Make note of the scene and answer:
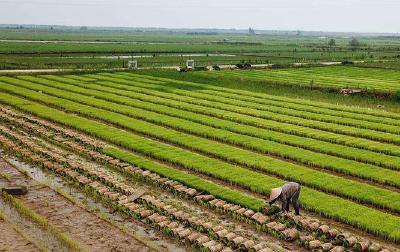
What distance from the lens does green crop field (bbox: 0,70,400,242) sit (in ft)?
63.8

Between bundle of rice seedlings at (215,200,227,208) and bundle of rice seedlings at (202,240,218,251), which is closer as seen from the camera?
bundle of rice seedlings at (202,240,218,251)

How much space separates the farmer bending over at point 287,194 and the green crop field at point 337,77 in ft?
114

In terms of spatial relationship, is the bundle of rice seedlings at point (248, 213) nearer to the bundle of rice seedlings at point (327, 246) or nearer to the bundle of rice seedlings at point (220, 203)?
the bundle of rice seedlings at point (220, 203)

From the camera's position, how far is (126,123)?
1275 inches

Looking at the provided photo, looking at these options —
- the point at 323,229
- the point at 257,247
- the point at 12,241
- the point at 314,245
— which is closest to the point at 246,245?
the point at 257,247

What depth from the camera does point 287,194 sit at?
1691 cm

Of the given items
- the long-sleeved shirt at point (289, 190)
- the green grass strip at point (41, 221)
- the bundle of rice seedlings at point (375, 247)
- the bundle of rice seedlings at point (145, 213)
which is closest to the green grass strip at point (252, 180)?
the bundle of rice seedlings at point (375, 247)

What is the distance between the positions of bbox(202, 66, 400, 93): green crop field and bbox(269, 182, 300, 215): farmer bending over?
3483 centimetres

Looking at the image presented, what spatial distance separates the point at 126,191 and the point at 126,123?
13.2 m

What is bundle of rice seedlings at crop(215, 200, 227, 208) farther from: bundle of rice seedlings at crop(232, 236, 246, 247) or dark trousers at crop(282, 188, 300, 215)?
bundle of rice seedlings at crop(232, 236, 246, 247)

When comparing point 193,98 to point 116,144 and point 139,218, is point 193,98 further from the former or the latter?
point 139,218

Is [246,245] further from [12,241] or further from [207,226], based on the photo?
[12,241]

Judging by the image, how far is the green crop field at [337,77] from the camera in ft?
175

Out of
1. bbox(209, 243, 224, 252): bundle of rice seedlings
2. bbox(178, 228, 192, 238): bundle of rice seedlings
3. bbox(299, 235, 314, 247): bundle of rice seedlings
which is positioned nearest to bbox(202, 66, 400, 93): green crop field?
bbox(299, 235, 314, 247): bundle of rice seedlings
